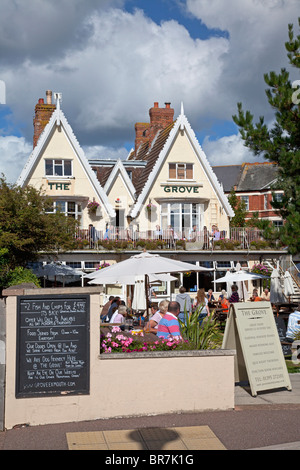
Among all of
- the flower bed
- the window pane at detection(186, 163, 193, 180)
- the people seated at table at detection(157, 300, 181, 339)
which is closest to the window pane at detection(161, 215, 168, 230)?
the window pane at detection(186, 163, 193, 180)

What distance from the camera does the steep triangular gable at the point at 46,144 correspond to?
34.7 meters

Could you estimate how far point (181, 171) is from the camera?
124 feet

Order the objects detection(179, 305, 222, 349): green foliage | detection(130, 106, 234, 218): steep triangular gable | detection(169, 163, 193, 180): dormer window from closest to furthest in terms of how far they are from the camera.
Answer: detection(179, 305, 222, 349): green foliage → detection(130, 106, 234, 218): steep triangular gable → detection(169, 163, 193, 180): dormer window

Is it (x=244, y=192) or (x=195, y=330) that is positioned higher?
(x=244, y=192)

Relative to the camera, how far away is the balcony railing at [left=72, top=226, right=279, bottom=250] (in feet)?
111

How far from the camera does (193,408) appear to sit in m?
8.73

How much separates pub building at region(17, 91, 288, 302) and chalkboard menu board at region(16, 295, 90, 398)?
2493 centimetres

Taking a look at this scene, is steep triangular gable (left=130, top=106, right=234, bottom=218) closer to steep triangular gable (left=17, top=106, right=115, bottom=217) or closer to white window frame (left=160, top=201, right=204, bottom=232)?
white window frame (left=160, top=201, right=204, bottom=232)

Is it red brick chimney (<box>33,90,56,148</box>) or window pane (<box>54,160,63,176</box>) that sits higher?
red brick chimney (<box>33,90,56,148</box>)

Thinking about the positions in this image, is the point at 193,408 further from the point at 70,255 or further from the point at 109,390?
the point at 70,255
